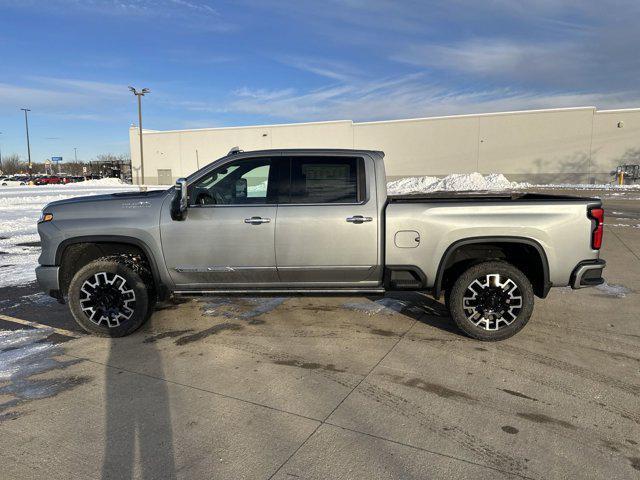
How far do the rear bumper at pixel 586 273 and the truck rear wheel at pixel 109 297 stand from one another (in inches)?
171

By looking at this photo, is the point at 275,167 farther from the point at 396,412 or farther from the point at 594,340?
the point at 594,340

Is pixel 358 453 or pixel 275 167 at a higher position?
pixel 275 167

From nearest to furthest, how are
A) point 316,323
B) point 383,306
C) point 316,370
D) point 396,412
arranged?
point 396,412 → point 316,370 → point 316,323 → point 383,306

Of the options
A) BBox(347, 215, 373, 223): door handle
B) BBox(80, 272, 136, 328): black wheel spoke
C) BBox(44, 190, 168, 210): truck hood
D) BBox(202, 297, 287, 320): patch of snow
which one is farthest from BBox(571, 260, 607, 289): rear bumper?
BBox(80, 272, 136, 328): black wheel spoke

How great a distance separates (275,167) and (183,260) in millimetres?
1351

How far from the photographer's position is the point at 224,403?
351 cm

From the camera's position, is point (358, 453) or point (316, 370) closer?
point (358, 453)

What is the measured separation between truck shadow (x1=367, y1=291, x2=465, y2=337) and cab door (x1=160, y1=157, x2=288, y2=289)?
1.87 metres

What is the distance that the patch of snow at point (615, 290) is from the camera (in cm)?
653

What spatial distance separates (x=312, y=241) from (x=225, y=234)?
882 mm

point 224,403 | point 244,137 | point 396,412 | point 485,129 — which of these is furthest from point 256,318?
point 244,137

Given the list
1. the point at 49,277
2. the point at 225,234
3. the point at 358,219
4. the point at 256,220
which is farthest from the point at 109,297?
the point at 358,219

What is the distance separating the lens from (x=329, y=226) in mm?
4688

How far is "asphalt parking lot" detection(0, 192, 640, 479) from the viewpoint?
281 cm
